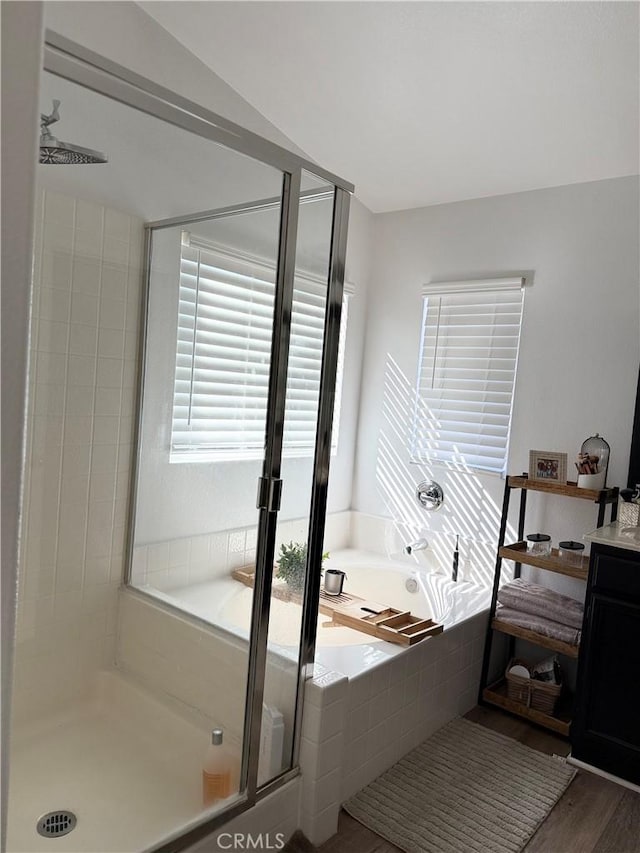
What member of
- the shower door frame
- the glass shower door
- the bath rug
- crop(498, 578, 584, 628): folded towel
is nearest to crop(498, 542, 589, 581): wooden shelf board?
crop(498, 578, 584, 628): folded towel

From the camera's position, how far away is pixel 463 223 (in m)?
3.23

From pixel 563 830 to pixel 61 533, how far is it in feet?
5.88

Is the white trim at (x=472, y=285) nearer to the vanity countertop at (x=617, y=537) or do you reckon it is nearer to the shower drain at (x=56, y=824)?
the vanity countertop at (x=617, y=537)

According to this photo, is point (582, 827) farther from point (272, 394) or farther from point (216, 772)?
point (272, 394)

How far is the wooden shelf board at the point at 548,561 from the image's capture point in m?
2.47

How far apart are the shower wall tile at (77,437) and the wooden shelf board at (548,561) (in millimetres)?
1587

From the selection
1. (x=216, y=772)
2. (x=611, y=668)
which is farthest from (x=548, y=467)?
(x=216, y=772)

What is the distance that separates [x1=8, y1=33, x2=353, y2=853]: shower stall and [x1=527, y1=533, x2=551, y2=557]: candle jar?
3.79 feet

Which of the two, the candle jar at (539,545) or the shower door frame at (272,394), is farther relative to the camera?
the candle jar at (539,545)

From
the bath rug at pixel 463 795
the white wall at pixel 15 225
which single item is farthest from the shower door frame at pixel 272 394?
the white wall at pixel 15 225

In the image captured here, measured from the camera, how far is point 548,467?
270 cm

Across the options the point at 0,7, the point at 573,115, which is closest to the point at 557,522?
the point at 573,115

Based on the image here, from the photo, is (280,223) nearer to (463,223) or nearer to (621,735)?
(463,223)

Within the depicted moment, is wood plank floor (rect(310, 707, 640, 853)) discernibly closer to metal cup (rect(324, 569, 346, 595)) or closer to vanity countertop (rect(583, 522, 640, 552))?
vanity countertop (rect(583, 522, 640, 552))
